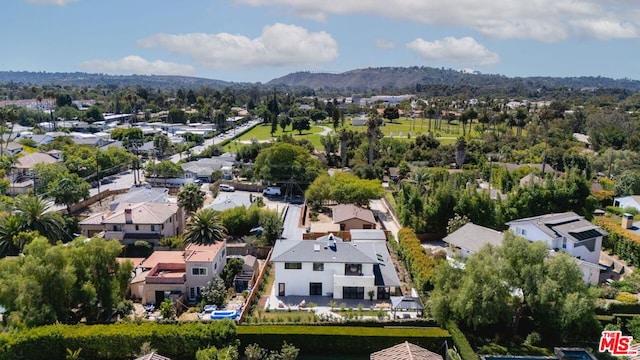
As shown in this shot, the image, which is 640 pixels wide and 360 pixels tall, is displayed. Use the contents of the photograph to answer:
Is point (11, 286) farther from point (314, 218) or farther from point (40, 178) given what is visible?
point (40, 178)

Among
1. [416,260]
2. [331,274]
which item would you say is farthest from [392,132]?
[331,274]

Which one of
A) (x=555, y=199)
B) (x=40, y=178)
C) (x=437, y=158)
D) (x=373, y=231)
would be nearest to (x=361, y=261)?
(x=373, y=231)

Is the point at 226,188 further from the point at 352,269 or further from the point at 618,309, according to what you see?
the point at 618,309

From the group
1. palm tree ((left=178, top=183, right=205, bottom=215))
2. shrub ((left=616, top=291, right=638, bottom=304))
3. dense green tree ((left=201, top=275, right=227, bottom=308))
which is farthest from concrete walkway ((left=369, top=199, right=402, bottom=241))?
dense green tree ((left=201, top=275, right=227, bottom=308))

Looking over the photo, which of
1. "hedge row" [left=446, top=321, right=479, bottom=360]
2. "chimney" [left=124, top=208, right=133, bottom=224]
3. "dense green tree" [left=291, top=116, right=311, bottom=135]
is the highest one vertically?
"dense green tree" [left=291, top=116, right=311, bottom=135]

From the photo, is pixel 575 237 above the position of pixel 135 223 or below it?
above

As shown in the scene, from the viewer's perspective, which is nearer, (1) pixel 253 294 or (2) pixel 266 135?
(1) pixel 253 294

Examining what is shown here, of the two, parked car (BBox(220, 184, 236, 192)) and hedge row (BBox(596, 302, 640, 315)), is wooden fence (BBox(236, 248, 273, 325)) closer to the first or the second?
hedge row (BBox(596, 302, 640, 315))
